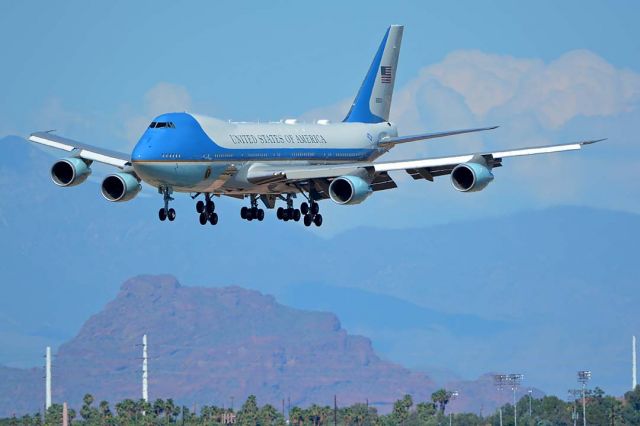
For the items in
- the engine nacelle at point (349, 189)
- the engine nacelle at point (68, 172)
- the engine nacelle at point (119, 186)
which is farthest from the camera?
the engine nacelle at point (68, 172)

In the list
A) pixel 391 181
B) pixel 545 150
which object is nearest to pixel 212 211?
pixel 391 181

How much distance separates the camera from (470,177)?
307ft

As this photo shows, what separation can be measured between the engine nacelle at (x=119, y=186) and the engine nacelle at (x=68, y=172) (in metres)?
2.79

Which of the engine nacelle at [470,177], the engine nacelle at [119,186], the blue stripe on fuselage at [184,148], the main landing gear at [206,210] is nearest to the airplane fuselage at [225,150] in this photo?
the blue stripe on fuselage at [184,148]

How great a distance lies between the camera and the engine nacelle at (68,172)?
317 feet

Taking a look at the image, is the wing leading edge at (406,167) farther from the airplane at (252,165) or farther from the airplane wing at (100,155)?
the airplane wing at (100,155)

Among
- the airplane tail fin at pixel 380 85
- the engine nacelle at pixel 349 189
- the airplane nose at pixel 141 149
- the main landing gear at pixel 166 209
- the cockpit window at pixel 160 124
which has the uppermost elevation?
the airplane tail fin at pixel 380 85

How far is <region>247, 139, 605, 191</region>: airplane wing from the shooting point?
309 feet

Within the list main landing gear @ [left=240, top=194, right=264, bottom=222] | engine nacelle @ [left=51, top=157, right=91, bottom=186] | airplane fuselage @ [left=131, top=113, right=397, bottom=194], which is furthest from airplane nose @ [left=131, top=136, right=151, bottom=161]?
main landing gear @ [left=240, top=194, right=264, bottom=222]

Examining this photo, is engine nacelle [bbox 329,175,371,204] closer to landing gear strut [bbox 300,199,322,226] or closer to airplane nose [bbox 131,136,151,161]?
landing gear strut [bbox 300,199,322,226]

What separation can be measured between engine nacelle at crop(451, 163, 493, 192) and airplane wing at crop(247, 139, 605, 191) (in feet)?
2.17

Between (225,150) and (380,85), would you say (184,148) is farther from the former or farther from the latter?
(380,85)

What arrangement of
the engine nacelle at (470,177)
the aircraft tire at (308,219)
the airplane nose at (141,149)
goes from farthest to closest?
1. the aircraft tire at (308,219)
2. the engine nacelle at (470,177)
3. the airplane nose at (141,149)

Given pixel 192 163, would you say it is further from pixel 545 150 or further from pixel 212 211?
pixel 545 150
